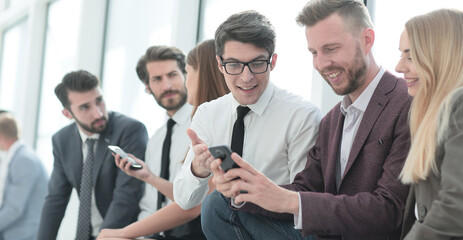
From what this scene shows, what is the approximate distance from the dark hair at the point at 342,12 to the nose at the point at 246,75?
1.14 feet

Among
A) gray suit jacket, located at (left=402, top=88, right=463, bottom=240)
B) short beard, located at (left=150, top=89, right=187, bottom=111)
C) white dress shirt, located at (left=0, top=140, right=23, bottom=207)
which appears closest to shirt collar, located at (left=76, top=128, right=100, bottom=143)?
short beard, located at (left=150, top=89, right=187, bottom=111)

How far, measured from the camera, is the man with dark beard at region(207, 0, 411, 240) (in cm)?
183

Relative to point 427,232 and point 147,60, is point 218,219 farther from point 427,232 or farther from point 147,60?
point 147,60

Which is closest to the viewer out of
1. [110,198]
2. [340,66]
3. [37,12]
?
[340,66]

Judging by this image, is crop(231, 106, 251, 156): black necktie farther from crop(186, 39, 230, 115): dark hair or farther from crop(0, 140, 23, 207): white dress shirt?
crop(0, 140, 23, 207): white dress shirt

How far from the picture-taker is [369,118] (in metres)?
1.97

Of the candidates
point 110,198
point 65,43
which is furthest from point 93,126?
point 65,43

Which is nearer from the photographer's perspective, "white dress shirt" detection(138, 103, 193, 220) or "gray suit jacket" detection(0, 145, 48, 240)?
"white dress shirt" detection(138, 103, 193, 220)

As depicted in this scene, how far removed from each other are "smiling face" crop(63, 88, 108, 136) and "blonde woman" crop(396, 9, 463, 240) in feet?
8.66

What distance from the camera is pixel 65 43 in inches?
301

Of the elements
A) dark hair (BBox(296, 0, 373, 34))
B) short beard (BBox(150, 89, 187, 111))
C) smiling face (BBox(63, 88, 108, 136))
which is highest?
dark hair (BBox(296, 0, 373, 34))

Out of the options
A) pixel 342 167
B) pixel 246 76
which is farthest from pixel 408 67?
pixel 246 76

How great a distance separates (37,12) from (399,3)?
6611 millimetres

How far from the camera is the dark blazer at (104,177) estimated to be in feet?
11.6
